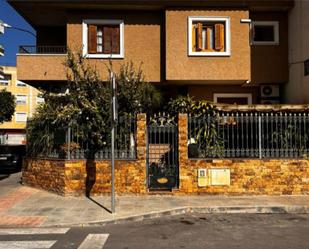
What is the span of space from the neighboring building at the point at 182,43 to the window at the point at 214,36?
39mm

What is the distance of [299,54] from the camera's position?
16.8 metres

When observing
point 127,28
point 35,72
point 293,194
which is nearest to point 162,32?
point 127,28

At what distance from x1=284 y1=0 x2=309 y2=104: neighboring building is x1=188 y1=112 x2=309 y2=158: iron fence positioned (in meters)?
3.85

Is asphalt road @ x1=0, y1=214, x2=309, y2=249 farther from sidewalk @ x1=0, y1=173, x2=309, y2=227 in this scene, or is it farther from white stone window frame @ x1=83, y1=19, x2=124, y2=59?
white stone window frame @ x1=83, y1=19, x2=124, y2=59

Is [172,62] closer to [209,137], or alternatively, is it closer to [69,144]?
[209,137]

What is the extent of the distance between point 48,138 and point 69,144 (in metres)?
1.26

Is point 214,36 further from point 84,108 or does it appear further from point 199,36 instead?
point 84,108

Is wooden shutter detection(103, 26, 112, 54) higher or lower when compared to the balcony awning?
Result: lower

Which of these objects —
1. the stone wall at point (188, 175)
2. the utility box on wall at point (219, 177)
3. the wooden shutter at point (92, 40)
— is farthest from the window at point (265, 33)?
the utility box on wall at point (219, 177)

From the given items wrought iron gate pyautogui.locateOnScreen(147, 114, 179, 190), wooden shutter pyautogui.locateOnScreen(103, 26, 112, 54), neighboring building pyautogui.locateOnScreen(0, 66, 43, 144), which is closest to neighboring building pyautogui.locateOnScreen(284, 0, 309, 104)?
wrought iron gate pyautogui.locateOnScreen(147, 114, 179, 190)

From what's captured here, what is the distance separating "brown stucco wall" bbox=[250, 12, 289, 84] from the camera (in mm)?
17781

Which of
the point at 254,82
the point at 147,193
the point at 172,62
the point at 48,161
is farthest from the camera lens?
the point at 254,82

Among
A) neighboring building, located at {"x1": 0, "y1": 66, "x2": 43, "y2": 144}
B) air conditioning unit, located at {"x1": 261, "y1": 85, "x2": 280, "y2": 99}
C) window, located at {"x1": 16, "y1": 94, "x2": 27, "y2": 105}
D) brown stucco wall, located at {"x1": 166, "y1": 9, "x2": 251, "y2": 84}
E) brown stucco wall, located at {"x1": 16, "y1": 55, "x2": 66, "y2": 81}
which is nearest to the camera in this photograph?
brown stucco wall, located at {"x1": 166, "y1": 9, "x2": 251, "y2": 84}

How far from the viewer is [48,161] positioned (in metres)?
13.5
